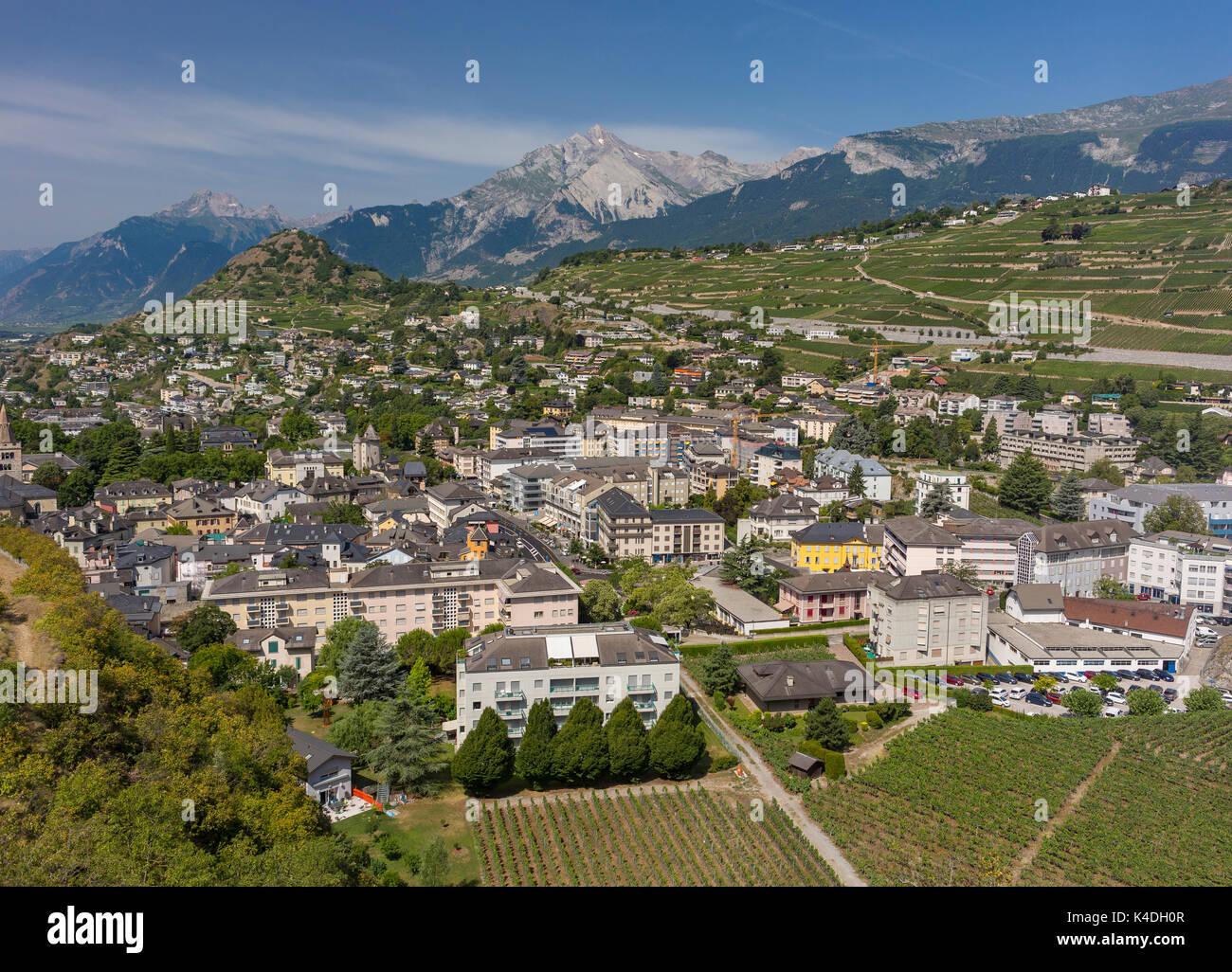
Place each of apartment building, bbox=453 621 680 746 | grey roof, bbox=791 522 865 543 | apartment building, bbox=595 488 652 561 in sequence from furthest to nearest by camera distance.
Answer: apartment building, bbox=595 488 652 561
grey roof, bbox=791 522 865 543
apartment building, bbox=453 621 680 746

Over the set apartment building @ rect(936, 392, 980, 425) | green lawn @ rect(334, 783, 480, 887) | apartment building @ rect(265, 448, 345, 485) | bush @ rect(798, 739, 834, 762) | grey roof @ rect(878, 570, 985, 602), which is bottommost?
green lawn @ rect(334, 783, 480, 887)

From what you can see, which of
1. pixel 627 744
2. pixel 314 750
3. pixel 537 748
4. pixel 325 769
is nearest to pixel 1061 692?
pixel 627 744

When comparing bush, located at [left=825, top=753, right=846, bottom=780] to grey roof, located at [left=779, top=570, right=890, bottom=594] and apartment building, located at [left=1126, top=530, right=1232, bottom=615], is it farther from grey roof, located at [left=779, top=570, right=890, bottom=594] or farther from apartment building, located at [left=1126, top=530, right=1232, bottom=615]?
apartment building, located at [left=1126, top=530, right=1232, bottom=615]

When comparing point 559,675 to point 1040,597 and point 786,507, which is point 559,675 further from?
point 786,507

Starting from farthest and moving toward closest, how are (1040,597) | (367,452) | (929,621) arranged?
(367,452) → (1040,597) → (929,621)

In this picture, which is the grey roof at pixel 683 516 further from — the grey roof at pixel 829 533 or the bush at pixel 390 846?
the bush at pixel 390 846

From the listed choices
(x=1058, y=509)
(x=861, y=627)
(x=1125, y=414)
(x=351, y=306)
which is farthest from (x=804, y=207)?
(x=861, y=627)

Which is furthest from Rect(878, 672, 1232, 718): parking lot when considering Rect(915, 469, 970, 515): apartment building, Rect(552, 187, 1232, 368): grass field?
Rect(552, 187, 1232, 368): grass field
